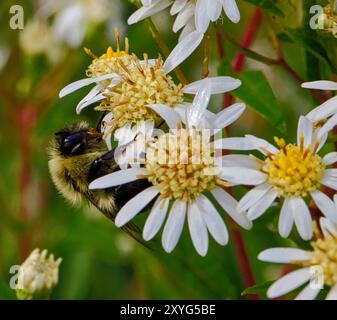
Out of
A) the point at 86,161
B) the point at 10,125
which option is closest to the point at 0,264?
the point at 10,125

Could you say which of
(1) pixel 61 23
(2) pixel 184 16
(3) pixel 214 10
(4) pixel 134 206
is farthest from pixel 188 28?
(1) pixel 61 23

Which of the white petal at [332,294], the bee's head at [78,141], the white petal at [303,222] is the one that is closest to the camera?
the white petal at [332,294]

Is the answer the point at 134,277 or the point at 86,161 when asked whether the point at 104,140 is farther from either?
the point at 134,277

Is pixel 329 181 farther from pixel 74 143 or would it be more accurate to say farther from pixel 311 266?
pixel 74 143

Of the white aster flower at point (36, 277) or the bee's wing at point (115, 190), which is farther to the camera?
the white aster flower at point (36, 277)

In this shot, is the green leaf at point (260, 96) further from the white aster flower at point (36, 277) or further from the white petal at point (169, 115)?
the white aster flower at point (36, 277)

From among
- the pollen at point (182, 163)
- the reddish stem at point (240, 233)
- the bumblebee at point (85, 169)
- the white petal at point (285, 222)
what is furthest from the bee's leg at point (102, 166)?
the white petal at point (285, 222)

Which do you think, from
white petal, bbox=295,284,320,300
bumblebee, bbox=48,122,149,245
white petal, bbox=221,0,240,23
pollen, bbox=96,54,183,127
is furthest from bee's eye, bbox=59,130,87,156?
white petal, bbox=295,284,320,300

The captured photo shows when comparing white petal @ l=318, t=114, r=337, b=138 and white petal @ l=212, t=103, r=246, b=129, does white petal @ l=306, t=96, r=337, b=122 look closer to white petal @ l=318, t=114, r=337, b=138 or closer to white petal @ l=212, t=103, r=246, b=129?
white petal @ l=318, t=114, r=337, b=138
